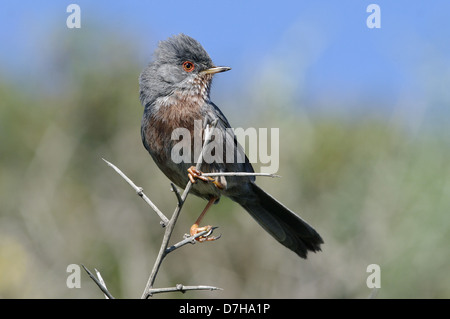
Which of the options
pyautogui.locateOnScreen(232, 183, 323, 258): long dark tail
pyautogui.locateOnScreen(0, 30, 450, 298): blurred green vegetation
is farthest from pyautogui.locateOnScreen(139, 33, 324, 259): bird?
pyautogui.locateOnScreen(0, 30, 450, 298): blurred green vegetation

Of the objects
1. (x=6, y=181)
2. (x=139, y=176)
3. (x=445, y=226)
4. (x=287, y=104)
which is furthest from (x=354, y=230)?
(x=6, y=181)

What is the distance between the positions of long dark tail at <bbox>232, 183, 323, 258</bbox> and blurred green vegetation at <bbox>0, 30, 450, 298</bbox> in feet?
9.44

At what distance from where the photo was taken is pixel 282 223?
4844 millimetres

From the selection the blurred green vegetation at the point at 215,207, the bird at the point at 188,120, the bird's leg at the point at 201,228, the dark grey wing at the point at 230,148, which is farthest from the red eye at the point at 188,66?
the blurred green vegetation at the point at 215,207

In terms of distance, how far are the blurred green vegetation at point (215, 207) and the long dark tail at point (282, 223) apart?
2.88 m

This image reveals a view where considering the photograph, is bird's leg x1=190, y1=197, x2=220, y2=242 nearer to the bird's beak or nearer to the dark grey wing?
the dark grey wing

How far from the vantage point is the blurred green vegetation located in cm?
776

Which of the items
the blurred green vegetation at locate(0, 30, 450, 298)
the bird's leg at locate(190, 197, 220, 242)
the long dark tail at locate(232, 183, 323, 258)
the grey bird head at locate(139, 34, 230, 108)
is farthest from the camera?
the blurred green vegetation at locate(0, 30, 450, 298)

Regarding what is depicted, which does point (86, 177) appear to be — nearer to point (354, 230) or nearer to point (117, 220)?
point (117, 220)

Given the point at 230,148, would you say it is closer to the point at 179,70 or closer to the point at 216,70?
the point at 216,70

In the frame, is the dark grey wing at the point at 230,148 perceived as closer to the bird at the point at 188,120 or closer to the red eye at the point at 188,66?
the bird at the point at 188,120

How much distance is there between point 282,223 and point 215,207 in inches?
149

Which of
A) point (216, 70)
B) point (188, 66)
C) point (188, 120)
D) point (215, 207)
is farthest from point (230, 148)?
point (215, 207)

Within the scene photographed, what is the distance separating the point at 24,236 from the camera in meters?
8.66
